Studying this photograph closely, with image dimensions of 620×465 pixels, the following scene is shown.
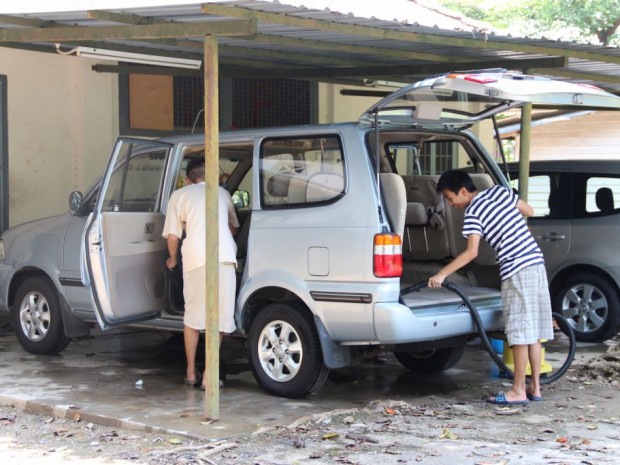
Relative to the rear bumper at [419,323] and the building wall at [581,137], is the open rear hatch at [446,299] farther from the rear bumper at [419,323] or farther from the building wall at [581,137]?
the building wall at [581,137]

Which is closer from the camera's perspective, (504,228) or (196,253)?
(504,228)

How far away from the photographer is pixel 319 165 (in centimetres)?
738

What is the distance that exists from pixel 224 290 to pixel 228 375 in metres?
1.29

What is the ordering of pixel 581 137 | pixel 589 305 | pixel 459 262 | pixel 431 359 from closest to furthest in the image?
pixel 459 262 → pixel 431 359 → pixel 589 305 → pixel 581 137

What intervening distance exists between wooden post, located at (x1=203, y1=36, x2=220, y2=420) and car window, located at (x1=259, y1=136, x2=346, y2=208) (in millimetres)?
827

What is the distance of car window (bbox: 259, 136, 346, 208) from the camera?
7250mm

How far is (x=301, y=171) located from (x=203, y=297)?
47.3 inches

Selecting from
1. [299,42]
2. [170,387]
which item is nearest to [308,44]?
[299,42]

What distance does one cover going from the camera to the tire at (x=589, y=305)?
10141mm

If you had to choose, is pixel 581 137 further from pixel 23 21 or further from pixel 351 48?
pixel 23 21

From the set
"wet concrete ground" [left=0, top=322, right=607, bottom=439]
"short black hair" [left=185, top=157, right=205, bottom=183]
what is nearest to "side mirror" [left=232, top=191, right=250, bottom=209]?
"short black hair" [left=185, top=157, right=205, bottom=183]

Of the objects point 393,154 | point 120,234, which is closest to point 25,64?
point 120,234

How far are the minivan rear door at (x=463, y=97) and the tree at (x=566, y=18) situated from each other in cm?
1721

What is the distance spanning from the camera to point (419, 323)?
691 centimetres
